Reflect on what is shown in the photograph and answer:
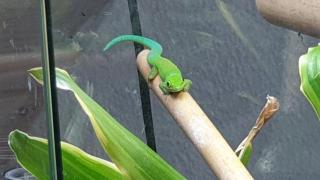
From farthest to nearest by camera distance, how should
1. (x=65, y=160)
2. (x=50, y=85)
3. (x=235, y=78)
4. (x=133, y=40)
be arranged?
(x=235, y=78)
(x=133, y=40)
(x=65, y=160)
(x=50, y=85)

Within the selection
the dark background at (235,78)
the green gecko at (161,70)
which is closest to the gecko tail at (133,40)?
the green gecko at (161,70)

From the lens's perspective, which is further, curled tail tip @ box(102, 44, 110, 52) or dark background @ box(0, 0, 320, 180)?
dark background @ box(0, 0, 320, 180)

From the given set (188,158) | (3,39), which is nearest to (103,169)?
(3,39)

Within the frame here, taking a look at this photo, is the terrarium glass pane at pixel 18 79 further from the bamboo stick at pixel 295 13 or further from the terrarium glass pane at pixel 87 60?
the bamboo stick at pixel 295 13

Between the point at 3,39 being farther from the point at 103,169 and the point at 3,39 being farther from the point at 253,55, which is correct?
the point at 253,55

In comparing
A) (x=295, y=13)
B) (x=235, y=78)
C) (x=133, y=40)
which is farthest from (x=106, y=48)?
(x=235, y=78)

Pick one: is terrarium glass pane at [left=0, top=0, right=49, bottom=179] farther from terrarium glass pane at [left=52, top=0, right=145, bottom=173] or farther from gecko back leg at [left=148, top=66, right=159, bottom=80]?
gecko back leg at [left=148, top=66, right=159, bottom=80]

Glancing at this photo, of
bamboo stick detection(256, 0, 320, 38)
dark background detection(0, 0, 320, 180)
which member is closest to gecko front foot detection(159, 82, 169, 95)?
bamboo stick detection(256, 0, 320, 38)

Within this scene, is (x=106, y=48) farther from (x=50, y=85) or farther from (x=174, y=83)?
(x=50, y=85)
